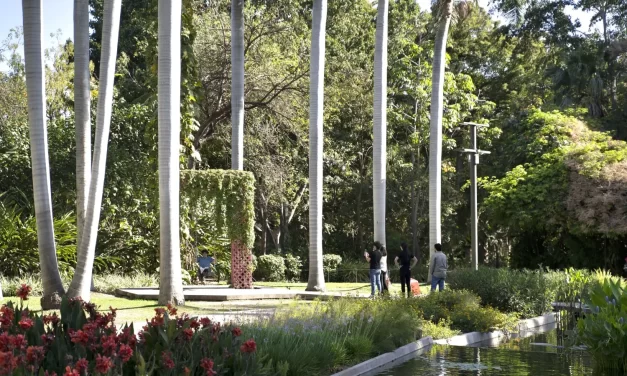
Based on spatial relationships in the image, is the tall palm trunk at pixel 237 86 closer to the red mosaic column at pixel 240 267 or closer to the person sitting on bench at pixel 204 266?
the red mosaic column at pixel 240 267

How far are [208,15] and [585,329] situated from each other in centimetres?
2806

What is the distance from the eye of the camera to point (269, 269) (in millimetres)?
39500

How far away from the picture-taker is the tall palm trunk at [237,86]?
30469 mm

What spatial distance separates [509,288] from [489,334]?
3.11 meters

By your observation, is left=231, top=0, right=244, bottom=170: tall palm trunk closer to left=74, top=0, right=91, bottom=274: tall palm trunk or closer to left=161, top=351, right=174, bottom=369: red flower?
left=74, top=0, right=91, bottom=274: tall palm trunk

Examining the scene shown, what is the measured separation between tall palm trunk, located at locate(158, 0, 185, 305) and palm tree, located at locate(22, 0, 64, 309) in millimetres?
2582

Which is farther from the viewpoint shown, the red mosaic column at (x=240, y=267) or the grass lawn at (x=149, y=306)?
the red mosaic column at (x=240, y=267)

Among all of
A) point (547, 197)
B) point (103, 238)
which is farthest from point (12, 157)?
point (547, 197)

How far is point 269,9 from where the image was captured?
3891 cm

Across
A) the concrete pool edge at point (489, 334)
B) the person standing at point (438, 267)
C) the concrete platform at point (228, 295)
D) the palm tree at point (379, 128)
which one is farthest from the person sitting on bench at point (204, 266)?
the concrete pool edge at point (489, 334)

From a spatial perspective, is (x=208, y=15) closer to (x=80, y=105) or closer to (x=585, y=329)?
(x=80, y=105)

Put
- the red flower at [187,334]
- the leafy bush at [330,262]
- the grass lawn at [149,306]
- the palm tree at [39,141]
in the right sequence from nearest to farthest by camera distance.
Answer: the red flower at [187,334], the palm tree at [39,141], the grass lawn at [149,306], the leafy bush at [330,262]

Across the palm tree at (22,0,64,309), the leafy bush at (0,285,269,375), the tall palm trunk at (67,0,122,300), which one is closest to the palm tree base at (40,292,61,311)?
the palm tree at (22,0,64,309)

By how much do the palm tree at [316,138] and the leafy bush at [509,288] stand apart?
6629mm
